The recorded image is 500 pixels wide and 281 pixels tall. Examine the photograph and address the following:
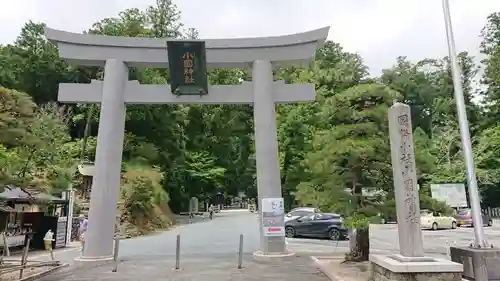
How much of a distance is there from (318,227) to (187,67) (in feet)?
34.9

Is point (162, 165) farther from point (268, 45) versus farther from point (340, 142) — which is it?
point (340, 142)

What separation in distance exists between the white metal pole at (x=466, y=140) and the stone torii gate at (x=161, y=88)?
4.36 m

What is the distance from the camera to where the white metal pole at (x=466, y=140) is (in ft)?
26.4

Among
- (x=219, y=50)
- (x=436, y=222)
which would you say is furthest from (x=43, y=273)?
(x=436, y=222)

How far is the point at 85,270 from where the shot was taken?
1034 centimetres

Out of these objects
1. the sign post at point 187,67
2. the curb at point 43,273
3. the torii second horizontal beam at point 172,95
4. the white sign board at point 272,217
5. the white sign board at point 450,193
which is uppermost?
the sign post at point 187,67

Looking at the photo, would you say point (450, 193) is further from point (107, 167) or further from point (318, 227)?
point (107, 167)

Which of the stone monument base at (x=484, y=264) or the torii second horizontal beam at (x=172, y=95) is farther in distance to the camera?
the torii second horizontal beam at (x=172, y=95)

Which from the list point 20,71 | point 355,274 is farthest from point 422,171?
point 20,71

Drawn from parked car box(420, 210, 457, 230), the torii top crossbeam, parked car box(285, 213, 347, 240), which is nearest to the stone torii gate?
the torii top crossbeam

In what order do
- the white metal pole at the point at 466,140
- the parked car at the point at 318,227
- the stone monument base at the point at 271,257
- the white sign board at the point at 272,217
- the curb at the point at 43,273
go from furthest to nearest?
the parked car at the point at 318,227 → the white sign board at the point at 272,217 → the stone monument base at the point at 271,257 → the curb at the point at 43,273 → the white metal pole at the point at 466,140

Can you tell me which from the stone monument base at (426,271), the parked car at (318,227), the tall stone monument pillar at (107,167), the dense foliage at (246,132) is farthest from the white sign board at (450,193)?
the tall stone monument pillar at (107,167)

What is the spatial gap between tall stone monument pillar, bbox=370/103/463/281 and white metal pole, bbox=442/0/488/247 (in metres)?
1.58

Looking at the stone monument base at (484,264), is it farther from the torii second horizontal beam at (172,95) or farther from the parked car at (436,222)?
the parked car at (436,222)
